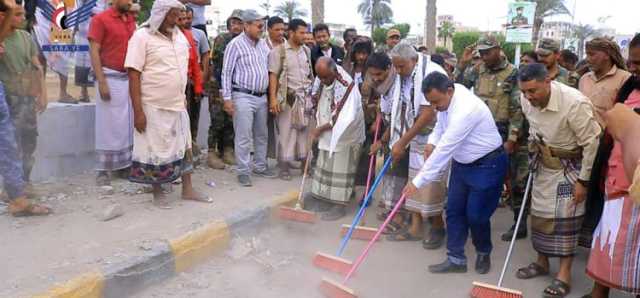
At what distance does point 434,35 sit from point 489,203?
48.9 feet

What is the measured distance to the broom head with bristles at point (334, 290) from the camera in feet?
11.7

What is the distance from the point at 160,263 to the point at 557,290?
2.75 metres

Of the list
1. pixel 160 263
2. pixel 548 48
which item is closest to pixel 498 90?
pixel 548 48

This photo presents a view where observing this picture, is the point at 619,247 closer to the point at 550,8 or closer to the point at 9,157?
the point at 9,157

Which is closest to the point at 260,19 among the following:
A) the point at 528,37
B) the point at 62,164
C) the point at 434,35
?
Answer: the point at 62,164

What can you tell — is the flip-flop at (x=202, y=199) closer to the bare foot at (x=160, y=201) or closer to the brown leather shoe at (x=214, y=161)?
the bare foot at (x=160, y=201)

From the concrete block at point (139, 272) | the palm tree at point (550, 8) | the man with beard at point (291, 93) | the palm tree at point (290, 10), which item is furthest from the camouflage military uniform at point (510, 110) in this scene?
the palm tree at point (290, 10)

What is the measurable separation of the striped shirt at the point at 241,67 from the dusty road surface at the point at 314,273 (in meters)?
1.60

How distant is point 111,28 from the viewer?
4.99 metres

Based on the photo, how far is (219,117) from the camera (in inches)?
256

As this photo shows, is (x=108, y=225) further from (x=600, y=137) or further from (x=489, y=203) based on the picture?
(x=600, y=137)

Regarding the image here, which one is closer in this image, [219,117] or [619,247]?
[619,247]

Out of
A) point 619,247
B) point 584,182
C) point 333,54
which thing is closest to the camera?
point 619,247

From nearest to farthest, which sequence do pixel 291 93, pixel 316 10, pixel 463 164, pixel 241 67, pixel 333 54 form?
pixel 463 164 → pixel 241 67 → pixel 291 93 → pixel 333 54 → pixel 316 10
